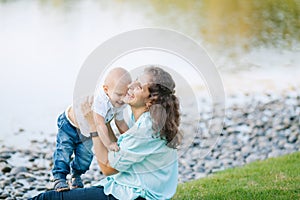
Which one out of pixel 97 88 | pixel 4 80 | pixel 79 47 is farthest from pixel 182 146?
pixel 79 47

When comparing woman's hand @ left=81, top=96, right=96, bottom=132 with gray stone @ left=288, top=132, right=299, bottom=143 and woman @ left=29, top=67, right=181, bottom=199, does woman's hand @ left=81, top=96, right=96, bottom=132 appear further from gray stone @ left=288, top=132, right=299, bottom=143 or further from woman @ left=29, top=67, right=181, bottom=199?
gray stone @ left=288, top=132, right=299, bottom=143

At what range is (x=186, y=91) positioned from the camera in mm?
3914

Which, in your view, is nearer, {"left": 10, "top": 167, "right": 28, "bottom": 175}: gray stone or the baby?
the baby

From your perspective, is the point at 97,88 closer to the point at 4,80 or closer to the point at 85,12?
the point at 4,80

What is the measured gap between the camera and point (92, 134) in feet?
12.8

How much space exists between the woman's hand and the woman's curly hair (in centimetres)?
40

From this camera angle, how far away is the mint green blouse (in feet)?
12.3

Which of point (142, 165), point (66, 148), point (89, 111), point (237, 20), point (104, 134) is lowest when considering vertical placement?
point (142, 165)

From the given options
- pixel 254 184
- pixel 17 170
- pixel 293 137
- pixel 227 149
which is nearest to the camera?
pixel 254 184

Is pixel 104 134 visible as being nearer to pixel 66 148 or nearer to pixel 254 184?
pixel 66 148

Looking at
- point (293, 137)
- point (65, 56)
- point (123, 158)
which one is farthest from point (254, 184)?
point (65, 56)

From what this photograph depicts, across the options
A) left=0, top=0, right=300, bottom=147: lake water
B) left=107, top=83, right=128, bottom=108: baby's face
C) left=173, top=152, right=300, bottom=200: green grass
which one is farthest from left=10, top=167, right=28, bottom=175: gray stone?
left=107, top=83, right=128, bottom=108: baby's face

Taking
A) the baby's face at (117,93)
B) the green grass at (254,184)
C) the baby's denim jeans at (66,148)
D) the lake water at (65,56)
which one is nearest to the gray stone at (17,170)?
the lake water at (65,56)

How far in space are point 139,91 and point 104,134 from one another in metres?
0.36
